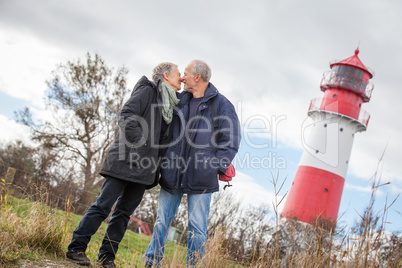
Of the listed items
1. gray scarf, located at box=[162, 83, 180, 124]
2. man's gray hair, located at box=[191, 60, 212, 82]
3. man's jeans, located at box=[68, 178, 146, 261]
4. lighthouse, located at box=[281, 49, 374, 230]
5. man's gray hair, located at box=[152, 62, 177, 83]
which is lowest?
man's jeans, located at box=[68, 178, 146, 261]

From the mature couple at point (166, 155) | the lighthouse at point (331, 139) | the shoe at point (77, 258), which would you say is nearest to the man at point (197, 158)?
the mature couple at point (166, 155)

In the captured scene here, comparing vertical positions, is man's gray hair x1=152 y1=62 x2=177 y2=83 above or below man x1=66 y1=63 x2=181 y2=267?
above

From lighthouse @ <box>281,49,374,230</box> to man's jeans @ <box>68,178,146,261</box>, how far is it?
12.8m

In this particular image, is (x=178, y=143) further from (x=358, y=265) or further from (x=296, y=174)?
(x=296, y=174)

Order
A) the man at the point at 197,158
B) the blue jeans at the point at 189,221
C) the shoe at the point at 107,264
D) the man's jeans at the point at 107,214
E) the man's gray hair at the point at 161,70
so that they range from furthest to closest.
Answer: the man's gray hair at the point at 161,70 < the man at the point at 197,158 < the blue jeans at the point at 189,221 < the shoe at the point at 107,264 < the man's jeans at the point at 107,214

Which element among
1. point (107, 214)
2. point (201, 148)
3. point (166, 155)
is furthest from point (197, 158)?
point (107, 214)

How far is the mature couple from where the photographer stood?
9.88 ft

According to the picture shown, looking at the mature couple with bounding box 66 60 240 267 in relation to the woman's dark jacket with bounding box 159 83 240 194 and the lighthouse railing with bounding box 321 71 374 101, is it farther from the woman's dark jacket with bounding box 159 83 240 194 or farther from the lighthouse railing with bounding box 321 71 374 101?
the lighthouse railing with bounding box 321 71 374 101

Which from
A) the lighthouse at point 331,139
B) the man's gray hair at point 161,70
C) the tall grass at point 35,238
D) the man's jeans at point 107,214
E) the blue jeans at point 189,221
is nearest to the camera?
A: the tall grass at point 35,238

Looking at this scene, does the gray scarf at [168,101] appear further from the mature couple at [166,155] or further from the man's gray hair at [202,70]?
the man's gray hair at [202,70]

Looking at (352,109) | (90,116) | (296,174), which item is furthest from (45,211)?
(352,109)

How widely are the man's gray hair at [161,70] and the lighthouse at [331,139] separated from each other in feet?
41.5

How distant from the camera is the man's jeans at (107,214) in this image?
9.57 feet

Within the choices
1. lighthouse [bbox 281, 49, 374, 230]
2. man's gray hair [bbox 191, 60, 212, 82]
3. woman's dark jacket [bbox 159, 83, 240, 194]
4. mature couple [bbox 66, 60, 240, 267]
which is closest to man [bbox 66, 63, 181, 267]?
mature couple [bbox 66, 60, 240, 267]
